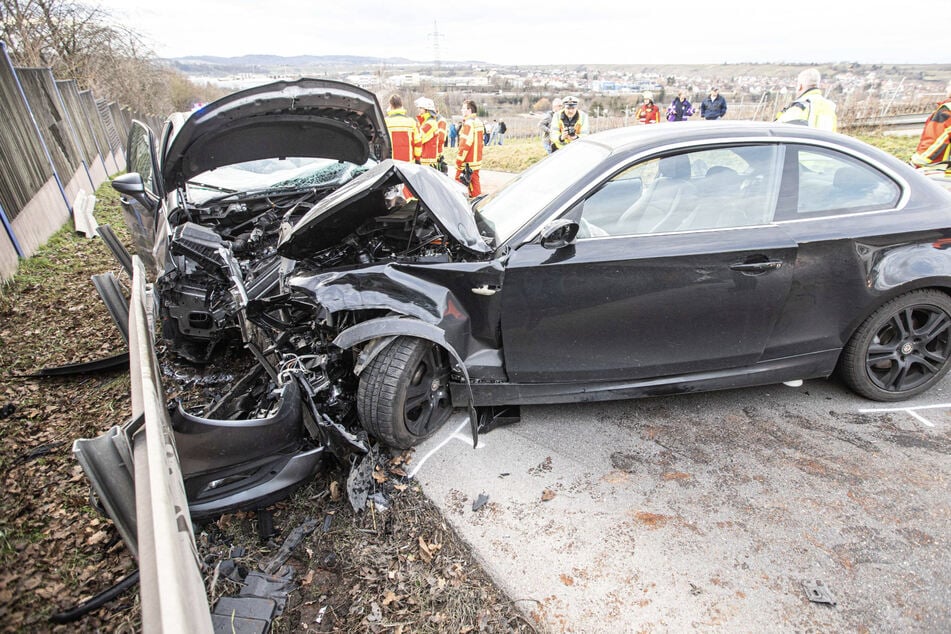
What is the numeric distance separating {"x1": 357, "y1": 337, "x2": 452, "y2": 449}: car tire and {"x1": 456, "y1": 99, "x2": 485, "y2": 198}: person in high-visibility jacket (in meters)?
6.14

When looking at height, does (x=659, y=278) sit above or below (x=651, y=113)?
above

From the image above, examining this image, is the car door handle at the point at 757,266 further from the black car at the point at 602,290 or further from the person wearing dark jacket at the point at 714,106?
the person wearing dark jacket at the point at 714,106

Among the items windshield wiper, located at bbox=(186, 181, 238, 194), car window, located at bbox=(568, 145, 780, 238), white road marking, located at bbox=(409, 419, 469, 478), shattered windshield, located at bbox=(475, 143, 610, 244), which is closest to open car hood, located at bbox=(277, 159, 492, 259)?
shattered windshield, located at bbox=(475, 143, 610, 244)

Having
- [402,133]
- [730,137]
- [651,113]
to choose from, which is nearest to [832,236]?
[730,137]

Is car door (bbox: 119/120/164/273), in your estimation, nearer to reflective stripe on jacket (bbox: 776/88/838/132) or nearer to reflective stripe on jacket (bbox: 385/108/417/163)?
reflective stripe on jacket (bbox: 385/108/417/163)

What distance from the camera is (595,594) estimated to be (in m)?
2.12

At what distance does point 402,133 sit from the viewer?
834cm

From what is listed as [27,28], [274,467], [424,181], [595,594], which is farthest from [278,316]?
[27,28]

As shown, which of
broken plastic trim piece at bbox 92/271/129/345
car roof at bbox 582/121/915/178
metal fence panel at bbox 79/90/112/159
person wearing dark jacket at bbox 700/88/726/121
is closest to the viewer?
car roof at bbox 582/121/915/178

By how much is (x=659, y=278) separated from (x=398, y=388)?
154 centimetres

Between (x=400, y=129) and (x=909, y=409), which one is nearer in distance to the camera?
(x=909, y=409)

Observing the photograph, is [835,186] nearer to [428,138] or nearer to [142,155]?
[142,155]

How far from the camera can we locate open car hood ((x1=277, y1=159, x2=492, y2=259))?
2.77 meters

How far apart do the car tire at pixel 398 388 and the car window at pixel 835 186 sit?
86.8 inches
